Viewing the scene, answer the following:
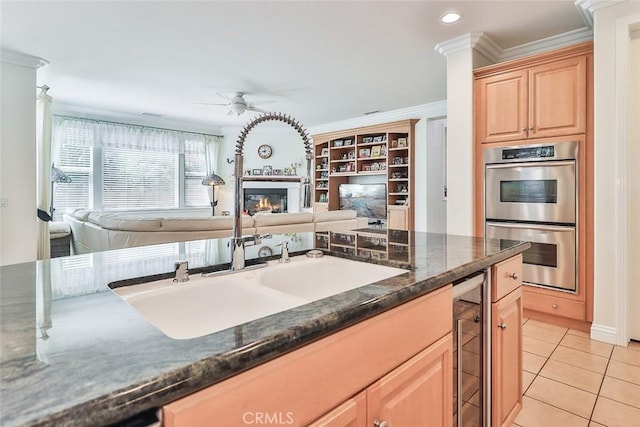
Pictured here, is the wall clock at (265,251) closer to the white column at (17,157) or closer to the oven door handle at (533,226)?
the oven door handle at (533,226)

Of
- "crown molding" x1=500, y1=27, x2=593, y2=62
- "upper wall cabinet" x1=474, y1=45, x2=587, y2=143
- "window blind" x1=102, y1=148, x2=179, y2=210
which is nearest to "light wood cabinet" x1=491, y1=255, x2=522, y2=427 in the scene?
"upper wall cabinet" x1=474, y1=45, x2=587, y2=143

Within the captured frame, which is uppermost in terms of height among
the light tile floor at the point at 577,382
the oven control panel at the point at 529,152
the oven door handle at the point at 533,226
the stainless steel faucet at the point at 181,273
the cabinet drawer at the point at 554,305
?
the oven control panel at the point at 529,152

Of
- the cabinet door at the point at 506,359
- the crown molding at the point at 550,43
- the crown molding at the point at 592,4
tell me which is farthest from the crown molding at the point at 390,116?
the cabinet door at the point at 506,359

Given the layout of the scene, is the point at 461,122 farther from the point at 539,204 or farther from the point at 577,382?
the point at 577,382

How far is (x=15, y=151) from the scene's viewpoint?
365 cm

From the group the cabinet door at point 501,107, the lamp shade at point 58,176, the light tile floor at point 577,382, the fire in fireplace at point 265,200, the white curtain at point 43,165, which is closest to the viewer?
the light tile floor at point 577,382

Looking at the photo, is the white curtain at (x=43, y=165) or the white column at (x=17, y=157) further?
the white curtain at (x=43, y=165)

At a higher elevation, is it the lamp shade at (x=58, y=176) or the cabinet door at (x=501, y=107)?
the cabinet door at (x=501, y=107)

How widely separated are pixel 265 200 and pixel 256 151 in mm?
1113

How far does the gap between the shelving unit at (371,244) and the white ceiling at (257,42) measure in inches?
71.6

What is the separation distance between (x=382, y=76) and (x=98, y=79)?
3534 millimetres

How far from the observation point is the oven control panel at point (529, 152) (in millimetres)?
2760

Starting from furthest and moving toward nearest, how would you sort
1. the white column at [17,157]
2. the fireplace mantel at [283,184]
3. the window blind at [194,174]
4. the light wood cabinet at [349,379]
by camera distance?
the fireplace mantel at [283,184] → the window blind at [194,174] → the white column at [17,157] → the light wood cabinet at [349,379]

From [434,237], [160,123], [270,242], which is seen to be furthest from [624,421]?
[160,123]
